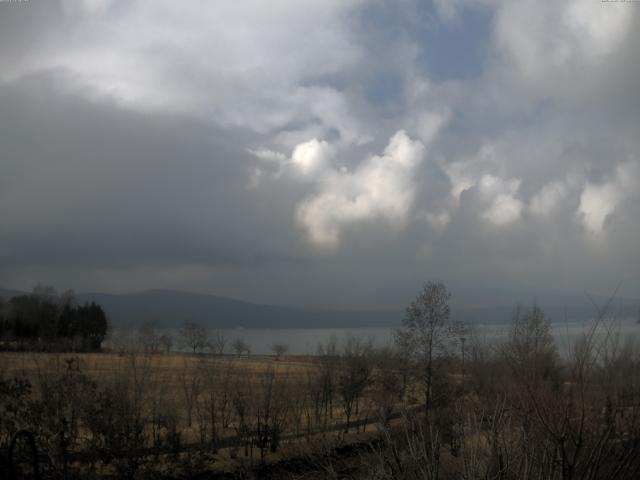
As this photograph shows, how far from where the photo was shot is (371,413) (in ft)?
138

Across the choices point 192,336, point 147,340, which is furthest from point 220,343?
point 192,336

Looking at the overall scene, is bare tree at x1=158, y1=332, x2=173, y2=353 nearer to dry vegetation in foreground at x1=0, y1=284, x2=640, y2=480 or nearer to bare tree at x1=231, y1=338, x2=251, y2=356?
dry vegetation in foreground at x1=0, y1=284, x2=640, y2=480

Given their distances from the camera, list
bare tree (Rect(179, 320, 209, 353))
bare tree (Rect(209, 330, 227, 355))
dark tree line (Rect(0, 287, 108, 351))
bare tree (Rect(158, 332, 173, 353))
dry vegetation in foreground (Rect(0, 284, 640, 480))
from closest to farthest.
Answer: dry vegetation in foreground (Rect(0, 284, 640, 480)) < dark tree line (Rect(0, 287, 108, 351)) < bare tree (Rect(158, 332, 173, 353)) < bare tree (Rect(209, 330, 227, 355)) < bare tree (Rect(179, 320, 209, 353))

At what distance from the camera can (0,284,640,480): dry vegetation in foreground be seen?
A: 834cm

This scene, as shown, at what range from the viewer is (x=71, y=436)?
19484 millimetres

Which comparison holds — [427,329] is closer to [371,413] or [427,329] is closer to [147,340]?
[371,413]

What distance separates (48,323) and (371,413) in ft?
72.8

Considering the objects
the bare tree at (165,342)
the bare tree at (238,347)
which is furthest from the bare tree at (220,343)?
the bare tree at (238,347)

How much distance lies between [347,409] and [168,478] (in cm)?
1627

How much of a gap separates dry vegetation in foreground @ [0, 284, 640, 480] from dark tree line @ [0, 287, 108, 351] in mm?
1806

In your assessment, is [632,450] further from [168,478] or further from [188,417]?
[188,417]

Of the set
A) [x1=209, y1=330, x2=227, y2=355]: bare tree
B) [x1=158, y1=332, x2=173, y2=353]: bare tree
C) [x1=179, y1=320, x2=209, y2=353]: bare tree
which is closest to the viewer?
[x1=158, y1=332, x2=173, y2=353]: bare tree

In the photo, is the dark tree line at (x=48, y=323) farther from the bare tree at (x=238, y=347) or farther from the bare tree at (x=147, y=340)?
the bare tree at (x=238, y=347)

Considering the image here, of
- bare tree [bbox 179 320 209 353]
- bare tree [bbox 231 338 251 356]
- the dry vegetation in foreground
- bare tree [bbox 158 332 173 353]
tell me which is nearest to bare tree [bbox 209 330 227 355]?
bare tree [bbox 158 332 173 353]
